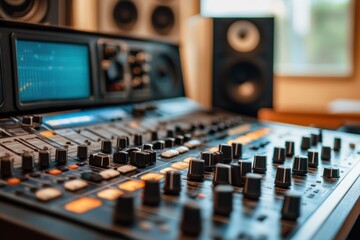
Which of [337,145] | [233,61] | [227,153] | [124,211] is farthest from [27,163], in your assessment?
[233,61]

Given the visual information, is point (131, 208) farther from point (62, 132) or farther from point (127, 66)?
point (127, 66)

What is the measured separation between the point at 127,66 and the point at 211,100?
1.86 feet

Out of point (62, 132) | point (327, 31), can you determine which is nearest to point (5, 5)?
point (62, 132)

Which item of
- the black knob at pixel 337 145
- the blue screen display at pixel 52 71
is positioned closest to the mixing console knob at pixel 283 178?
the black knob at pixel 337 145

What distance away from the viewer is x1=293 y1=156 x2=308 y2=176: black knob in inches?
30.3

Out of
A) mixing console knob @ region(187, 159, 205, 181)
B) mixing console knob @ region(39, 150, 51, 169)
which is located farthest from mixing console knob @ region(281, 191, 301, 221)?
mixing console knob @ region(39, 150, 51, 169)

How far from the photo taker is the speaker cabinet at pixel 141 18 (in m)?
2.29

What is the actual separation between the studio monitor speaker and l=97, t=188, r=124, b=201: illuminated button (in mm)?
1217

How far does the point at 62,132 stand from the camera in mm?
938

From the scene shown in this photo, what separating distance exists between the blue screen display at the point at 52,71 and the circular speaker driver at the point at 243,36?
82 centimetres

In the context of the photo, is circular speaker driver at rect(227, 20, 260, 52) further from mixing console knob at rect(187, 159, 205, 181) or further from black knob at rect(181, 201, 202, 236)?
black knob at rect(181, 201, 202, 236)

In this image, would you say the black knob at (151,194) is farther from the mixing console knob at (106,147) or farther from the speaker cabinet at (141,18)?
the speaker cabinet at (141,18)

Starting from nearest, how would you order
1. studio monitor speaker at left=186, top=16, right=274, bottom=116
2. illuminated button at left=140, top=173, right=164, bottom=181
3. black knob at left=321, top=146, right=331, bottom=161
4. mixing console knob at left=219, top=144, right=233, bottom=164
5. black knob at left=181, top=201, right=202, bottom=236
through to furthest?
black knob at left=181, top=201, right=202, bottom=236, illuminated button at left=140, top=173, right=164, bottom=181, mixing console knob at left=219, top=144, right=233, bottom=164, black knob at left=321, top=146, right=331, bottom=161, studio monitor speaker at left=186, top=16, right=274, bottom=116

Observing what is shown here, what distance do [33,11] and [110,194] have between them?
0.75 meters
